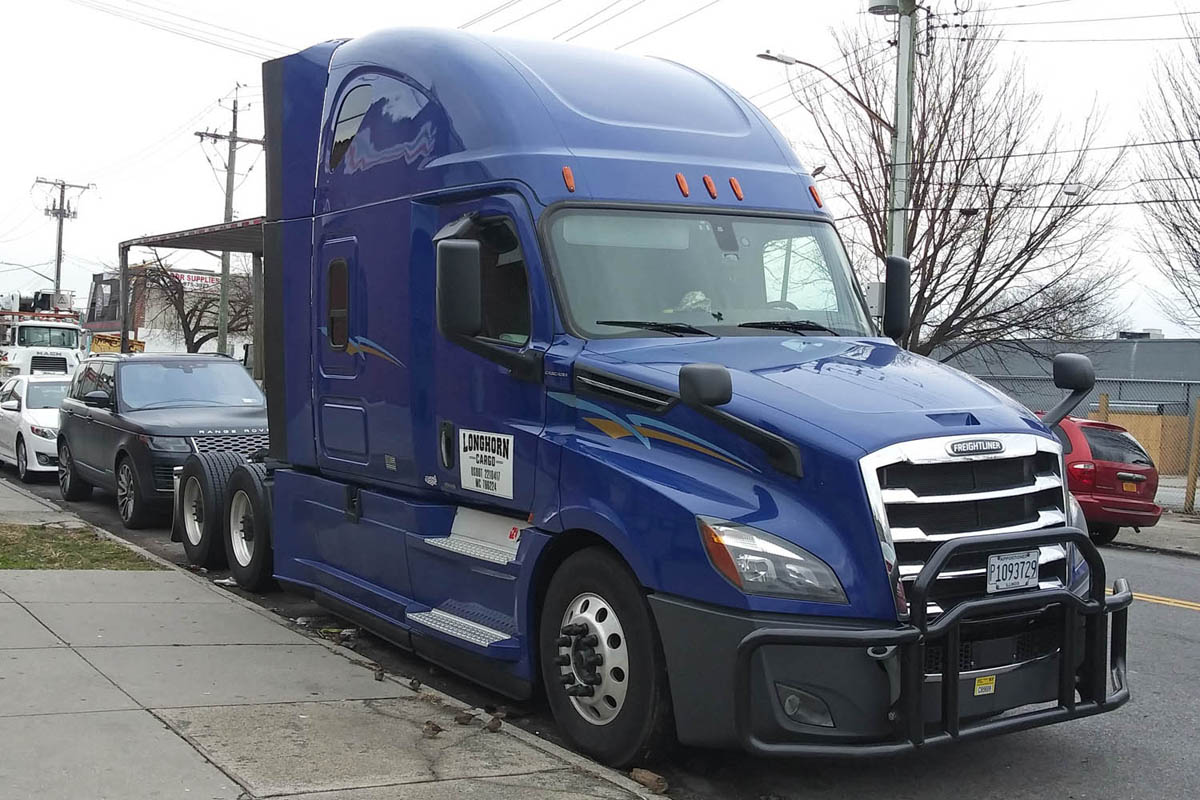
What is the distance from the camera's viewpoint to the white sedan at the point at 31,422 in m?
17.9

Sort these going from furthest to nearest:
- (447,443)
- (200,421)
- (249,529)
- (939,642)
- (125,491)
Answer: (125,491) → (200,421) → (249,529) → (447,443) → (939,642)

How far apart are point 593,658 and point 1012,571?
179 centimetres

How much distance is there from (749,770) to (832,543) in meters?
1.48

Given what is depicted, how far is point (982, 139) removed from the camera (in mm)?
24891

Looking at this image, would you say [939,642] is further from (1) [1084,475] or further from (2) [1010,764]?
(1) [1084,475]

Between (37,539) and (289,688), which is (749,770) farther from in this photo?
(37,539)

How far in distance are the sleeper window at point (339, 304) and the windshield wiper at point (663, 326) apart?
225cm

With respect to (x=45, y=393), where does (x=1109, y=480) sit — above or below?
below

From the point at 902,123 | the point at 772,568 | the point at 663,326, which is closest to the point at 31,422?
the point at 902,123

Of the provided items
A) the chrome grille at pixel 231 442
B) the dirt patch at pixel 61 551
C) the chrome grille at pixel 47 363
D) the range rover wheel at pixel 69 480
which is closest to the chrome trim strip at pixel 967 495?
the dirt patch at pixel 61 551

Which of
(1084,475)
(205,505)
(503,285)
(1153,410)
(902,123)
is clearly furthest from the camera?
(1153,410)

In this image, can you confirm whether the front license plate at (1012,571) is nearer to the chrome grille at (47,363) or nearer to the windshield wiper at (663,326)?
the windshield wiper at (663,326)

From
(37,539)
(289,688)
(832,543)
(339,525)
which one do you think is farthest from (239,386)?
(832,543)

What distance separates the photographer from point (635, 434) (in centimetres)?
558
